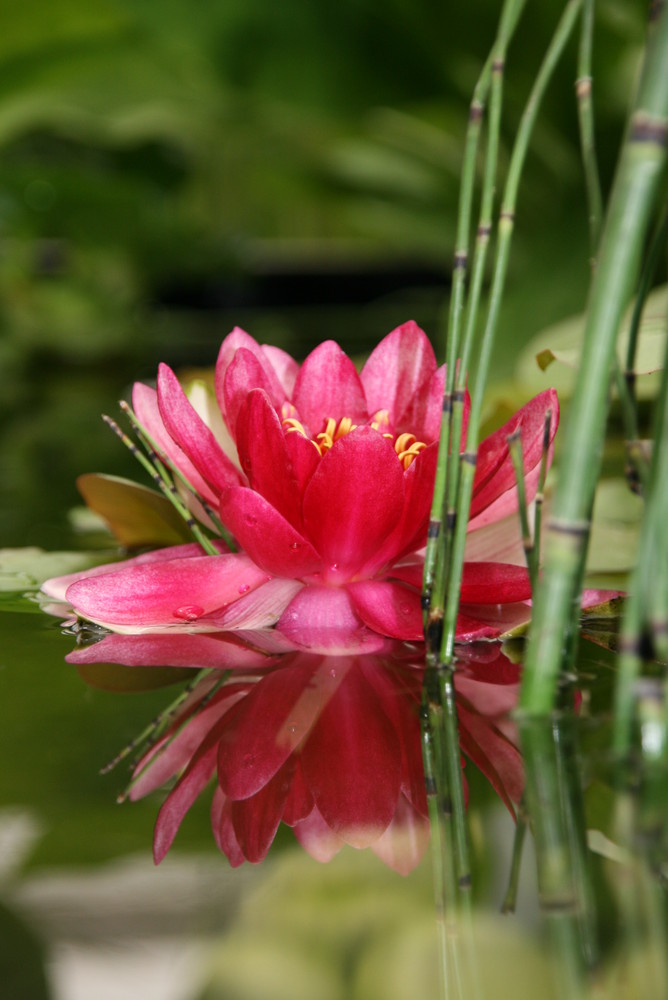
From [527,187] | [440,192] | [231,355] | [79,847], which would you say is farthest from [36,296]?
[79,847]

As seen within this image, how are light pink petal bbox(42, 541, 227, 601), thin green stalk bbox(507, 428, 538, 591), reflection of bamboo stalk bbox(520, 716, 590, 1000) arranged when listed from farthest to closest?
light pink petal bbox(42, 541, 227, 601) → thin green stalk bbox(507, 428, 538, 591) → reflection of bamboo stalk bbox(520, 716, 590, 1000)

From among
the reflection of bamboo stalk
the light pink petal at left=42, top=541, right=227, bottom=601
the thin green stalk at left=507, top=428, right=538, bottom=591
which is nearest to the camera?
the reflection of bamboo stalk

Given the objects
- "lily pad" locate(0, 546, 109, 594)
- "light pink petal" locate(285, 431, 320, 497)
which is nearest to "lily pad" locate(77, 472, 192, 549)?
"lily pad" locate(0, 546, 109, 594)

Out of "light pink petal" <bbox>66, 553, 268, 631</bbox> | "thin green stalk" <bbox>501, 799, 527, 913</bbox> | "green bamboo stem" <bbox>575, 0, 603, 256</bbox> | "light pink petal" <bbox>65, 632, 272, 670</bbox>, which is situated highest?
"green bamboo stem" <bbox>575, 0, 603, 256</bbox>

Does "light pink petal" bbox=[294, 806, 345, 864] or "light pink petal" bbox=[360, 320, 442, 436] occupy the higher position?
"light pink petal" bbox=[360, 320, 442, 436]

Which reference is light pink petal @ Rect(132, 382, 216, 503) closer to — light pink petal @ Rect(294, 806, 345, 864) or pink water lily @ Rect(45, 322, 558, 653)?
pink water lily @ Rect(45, 322, 558, 653)

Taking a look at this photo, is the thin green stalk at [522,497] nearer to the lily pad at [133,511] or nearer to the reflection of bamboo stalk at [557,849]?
the reflection of bamboo stalk at [557,849]
